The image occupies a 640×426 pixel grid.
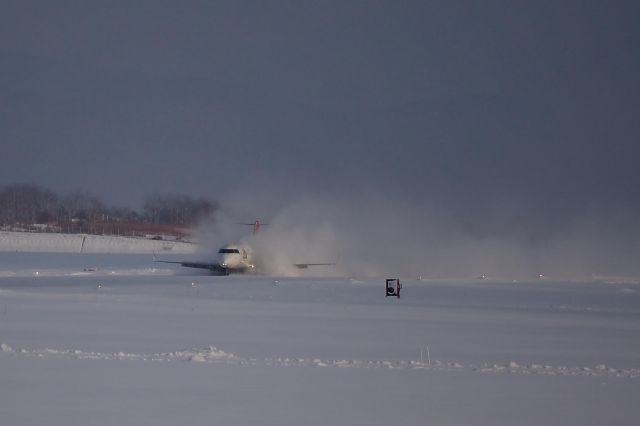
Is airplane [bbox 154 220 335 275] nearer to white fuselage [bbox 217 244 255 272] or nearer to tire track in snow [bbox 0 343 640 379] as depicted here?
white fuselage [bbox 217 244 255 272]

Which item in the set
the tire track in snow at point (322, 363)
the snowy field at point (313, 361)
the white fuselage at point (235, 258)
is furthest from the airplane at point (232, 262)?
the tire track in snow at point (322, 363)

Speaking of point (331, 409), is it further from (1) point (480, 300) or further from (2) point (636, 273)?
(2) point (636, 273)

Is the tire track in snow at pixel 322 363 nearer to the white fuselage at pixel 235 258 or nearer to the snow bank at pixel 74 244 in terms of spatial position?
the white fuselage at pixel 235 258

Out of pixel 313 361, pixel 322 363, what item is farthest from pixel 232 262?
pixel 322 363

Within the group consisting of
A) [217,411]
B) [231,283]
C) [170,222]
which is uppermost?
[170,222]

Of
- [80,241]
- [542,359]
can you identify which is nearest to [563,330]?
[542,359]
